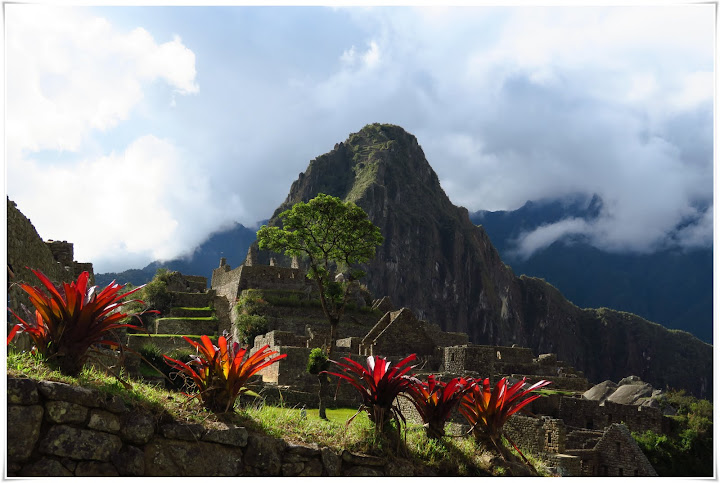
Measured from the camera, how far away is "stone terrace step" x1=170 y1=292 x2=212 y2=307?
40.8 m

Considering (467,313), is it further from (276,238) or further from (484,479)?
(484,479)

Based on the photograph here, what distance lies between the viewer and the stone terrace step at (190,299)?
134ft

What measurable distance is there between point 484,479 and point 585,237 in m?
198

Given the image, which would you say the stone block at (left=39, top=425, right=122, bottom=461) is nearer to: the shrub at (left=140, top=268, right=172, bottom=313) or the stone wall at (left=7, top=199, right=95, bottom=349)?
the stone wall at (left=7, top=199, right=95, bottom=349)

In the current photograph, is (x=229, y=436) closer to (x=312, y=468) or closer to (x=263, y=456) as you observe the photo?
(x=263, y=456)

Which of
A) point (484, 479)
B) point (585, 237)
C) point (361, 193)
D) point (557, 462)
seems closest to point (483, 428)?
point (484, 479)

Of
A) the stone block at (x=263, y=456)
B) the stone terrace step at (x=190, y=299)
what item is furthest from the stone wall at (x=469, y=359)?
the stone terrace step at (x=190, y=299)

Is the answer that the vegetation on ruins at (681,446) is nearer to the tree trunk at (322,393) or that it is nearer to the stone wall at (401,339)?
the stone wall at (401,339)

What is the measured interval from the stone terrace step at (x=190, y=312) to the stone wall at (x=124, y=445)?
3352 cm

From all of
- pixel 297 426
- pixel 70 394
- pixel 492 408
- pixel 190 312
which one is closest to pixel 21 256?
pixel 70 394

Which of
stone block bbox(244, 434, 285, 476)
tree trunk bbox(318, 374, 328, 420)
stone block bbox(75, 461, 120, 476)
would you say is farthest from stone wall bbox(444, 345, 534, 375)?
stone block bbox(75, 461, 120, 476)

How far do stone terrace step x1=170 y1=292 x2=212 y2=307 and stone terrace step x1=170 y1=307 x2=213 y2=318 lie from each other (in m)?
1.26

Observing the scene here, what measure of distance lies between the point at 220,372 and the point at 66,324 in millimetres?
1532

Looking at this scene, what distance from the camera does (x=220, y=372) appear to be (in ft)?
19.2
